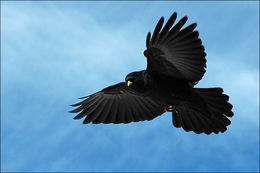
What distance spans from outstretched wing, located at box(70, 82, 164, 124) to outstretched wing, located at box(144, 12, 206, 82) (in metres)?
1.52

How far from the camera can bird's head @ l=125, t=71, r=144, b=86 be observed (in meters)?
8.22

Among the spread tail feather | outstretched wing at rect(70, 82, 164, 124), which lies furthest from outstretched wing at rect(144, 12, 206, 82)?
outstretched wing at rect(70, 82, 164, 124)

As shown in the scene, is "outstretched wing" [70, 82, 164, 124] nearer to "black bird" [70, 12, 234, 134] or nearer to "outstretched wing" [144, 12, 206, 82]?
"black bird" [70, 12, 234, 134]

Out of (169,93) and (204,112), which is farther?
(204,112)

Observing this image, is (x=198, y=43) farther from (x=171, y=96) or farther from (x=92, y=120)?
(x=92, y=120)

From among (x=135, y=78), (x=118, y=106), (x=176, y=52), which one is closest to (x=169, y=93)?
(x=135, y=78)

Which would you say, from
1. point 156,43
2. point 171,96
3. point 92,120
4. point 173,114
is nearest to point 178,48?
point 156,43

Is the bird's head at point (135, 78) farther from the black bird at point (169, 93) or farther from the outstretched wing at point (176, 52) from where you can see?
the outstretched wing at point (176, 52)

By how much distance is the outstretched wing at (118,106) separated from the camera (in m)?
9.43

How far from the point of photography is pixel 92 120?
372 inches

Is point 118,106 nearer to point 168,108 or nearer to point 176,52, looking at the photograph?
point 168,108

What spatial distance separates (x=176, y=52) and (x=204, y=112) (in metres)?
1.86

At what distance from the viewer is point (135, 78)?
827 centimetres

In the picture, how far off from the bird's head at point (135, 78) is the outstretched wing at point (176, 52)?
259 mm
